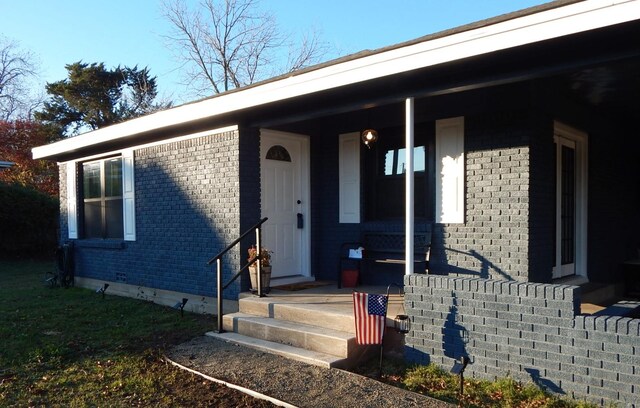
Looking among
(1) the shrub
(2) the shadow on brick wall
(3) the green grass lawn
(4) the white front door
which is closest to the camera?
(3) the green grass lawn

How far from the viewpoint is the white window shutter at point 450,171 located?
6082 millimetres

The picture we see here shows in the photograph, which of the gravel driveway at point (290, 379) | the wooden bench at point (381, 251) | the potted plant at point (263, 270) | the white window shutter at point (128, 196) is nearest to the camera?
the gravel driveway at point (290, 379)

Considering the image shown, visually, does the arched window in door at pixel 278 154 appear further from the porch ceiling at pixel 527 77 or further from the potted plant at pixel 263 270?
the potted plant at pixel 263 270

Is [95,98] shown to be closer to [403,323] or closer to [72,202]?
[72,202]

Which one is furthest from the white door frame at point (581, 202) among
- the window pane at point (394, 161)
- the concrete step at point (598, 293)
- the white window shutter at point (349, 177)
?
the white window shutter at point (349, 177)

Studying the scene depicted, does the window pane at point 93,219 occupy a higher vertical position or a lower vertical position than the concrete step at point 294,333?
higher

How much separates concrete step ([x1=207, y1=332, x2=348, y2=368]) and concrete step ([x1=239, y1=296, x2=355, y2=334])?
355 millimetres

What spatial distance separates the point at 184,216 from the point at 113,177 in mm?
2649

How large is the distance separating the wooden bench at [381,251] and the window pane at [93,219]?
544cm

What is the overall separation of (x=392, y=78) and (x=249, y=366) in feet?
10.4

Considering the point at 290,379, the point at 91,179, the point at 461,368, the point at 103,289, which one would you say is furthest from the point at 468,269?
the point at 91,179

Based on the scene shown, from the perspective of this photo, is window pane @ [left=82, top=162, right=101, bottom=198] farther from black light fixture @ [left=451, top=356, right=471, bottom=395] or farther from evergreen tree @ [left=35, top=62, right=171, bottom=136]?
evergreen tree @ [left=35, top=62, right=171, bottom=136]

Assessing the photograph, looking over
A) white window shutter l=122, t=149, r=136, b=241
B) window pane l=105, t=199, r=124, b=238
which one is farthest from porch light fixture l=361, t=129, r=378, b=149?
window pane l=105, t=199, r=124, b=238

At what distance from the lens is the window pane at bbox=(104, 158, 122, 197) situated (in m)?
9.45
